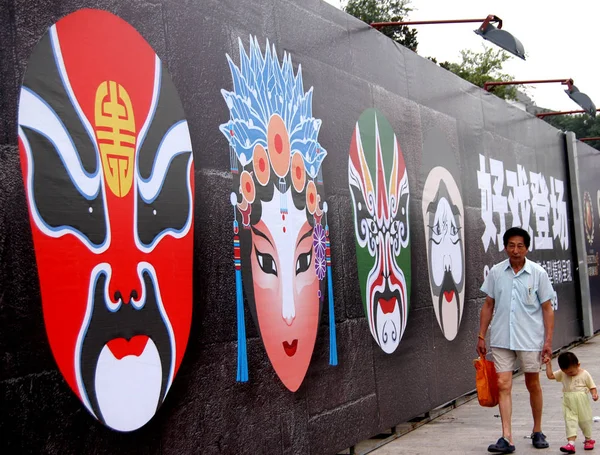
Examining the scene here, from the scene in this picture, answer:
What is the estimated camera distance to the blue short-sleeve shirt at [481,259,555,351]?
7.18 meters

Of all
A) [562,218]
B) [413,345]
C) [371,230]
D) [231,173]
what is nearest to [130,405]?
[231,173]

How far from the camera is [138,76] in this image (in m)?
4.87

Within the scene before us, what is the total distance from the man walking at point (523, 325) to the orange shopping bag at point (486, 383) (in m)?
0.07

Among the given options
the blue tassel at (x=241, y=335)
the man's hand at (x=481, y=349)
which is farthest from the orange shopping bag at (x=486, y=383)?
the blue tassel at (x=241, y=335)

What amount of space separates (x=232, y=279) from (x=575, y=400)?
116 inches

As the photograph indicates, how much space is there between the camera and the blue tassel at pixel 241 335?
221 inches

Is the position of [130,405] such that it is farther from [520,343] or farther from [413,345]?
[413,345]

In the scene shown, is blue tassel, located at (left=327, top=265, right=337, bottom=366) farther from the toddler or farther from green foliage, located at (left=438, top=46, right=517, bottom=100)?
green foliage, located at (left=438, top=46, right=517, bottom=100)

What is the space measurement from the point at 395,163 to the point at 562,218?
7169 millimetres

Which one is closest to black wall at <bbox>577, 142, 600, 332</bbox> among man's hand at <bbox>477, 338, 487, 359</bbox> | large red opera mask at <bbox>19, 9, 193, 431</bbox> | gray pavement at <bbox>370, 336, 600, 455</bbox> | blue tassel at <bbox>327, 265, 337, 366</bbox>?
gray pavement at <bbox>370, 336, 600, 455</bbox>

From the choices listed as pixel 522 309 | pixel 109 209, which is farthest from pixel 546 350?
pixel 109 209

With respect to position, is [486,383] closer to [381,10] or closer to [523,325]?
[523,325]

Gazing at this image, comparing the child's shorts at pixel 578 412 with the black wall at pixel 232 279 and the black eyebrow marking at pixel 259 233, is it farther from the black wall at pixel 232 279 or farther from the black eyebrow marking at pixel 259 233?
the black eyebrow marking at pixel 259 233

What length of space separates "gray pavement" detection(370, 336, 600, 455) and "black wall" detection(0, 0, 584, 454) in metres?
0.21
